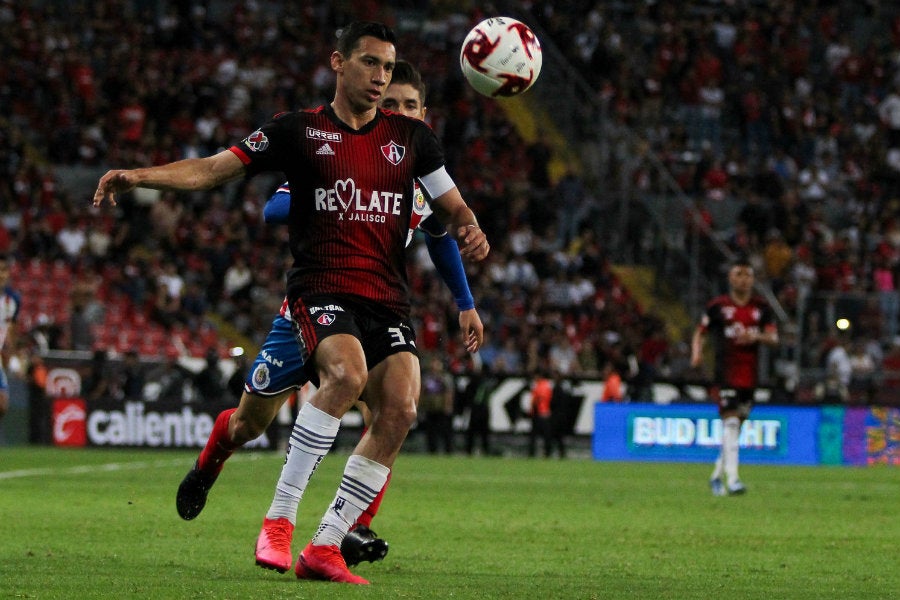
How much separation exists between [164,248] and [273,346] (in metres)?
19.5

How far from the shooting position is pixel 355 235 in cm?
725

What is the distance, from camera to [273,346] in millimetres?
7574

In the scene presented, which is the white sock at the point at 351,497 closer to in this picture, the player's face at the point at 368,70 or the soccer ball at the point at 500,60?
the player's face at the point at 368,70

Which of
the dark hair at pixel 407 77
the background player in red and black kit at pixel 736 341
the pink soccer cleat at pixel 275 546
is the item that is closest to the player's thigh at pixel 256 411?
the pink soccer cleat at pixel 275 546

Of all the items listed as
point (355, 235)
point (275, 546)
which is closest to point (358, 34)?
point (355, 235)

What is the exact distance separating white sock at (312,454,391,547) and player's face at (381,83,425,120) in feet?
7.52

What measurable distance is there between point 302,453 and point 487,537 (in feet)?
10.4

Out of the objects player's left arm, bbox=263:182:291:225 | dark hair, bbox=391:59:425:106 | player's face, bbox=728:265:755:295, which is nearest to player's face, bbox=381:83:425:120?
dark hair, bbox=391:59:425:106

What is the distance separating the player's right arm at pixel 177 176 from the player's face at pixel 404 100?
1860mm

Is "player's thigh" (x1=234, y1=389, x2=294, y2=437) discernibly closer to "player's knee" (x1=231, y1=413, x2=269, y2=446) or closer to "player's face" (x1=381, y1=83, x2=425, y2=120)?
"player's knee" (x1=231, y1=413, x2=269, y2=446)

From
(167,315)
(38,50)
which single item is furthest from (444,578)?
(38,50)

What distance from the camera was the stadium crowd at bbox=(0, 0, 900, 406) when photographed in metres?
26.3

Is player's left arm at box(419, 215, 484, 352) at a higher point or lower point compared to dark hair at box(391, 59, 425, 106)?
lower

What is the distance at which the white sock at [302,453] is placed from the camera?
7.09 metres
